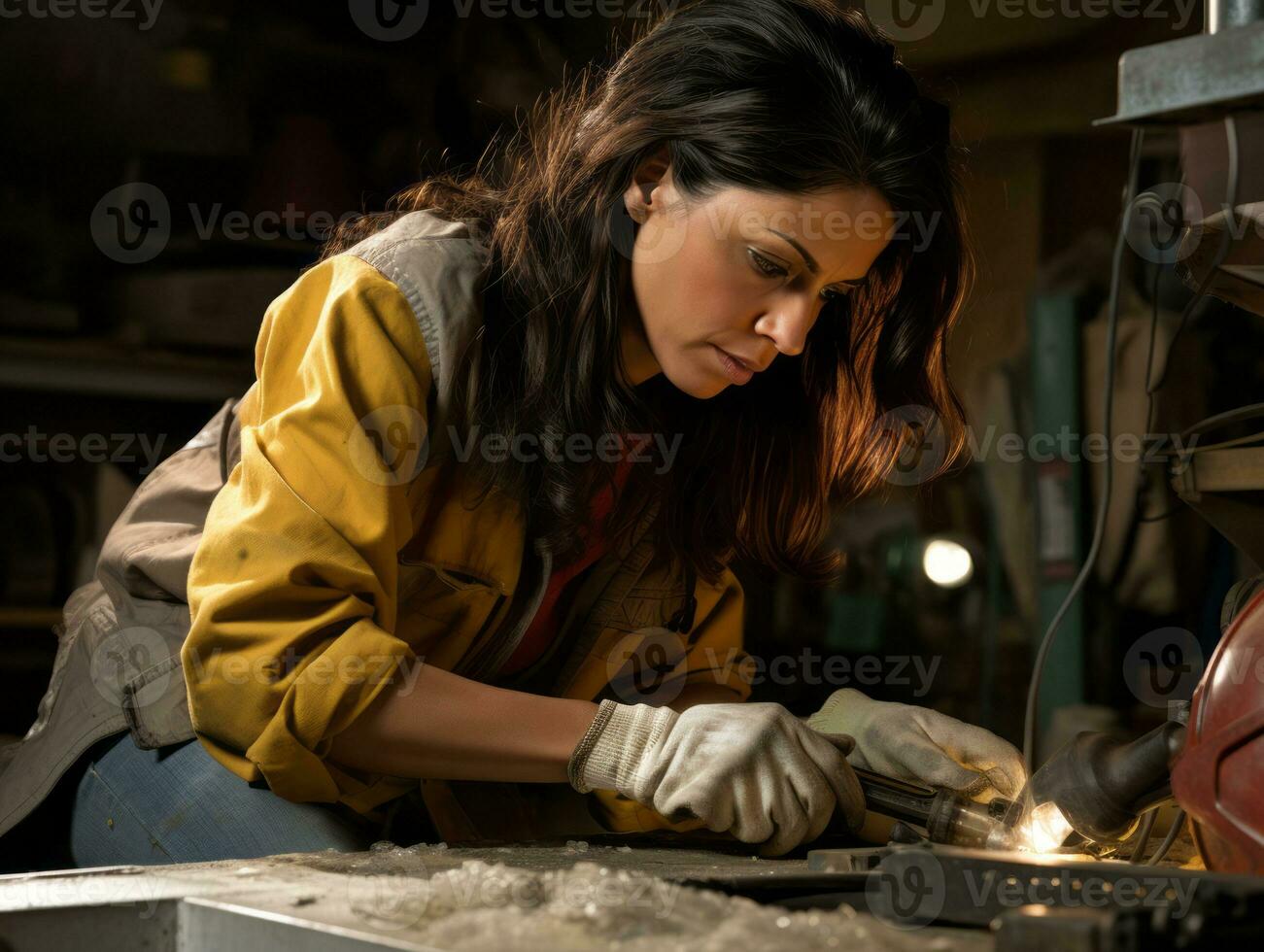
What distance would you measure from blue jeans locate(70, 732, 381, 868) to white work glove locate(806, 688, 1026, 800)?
0.53m

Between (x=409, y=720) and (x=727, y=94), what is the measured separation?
0.68 metres

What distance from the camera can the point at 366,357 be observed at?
120 centimetres

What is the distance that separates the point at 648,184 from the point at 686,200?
65 millimetres

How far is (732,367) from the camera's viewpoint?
4.47 ft

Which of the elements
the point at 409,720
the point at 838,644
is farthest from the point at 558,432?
the point at 838,644

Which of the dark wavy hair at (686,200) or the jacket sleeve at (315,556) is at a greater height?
the dark wavy hair at (686,200)

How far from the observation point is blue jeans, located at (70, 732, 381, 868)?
123 centimetres

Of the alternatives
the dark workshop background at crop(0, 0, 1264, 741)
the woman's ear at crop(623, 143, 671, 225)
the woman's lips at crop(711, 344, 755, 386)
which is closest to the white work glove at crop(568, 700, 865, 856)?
the woman's lips at crop(711, 344, 755, 386)

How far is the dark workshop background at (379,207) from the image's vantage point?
240 cm

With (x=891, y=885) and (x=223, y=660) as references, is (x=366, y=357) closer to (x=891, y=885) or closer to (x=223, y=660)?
(x=223, y=660)

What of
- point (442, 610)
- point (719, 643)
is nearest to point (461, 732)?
point (442, 610)

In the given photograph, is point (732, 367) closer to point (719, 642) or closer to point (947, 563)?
point (719, 642)

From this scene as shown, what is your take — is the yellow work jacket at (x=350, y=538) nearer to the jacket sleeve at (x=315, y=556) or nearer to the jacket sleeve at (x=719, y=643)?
the jacket sleeve at (x=315, y=556)

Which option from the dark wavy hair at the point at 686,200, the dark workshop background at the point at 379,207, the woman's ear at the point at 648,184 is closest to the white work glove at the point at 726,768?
the dark wavy hair at the point at 686,200
